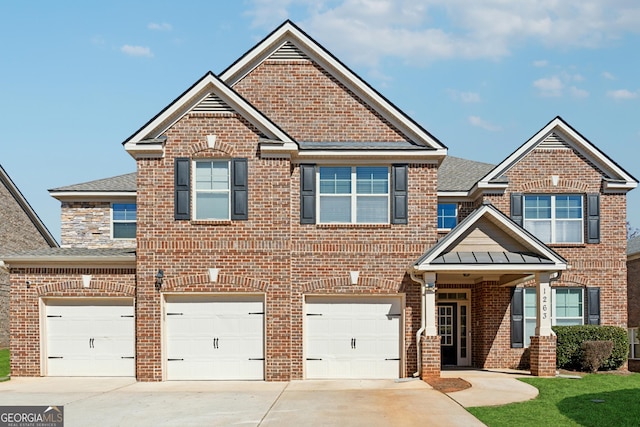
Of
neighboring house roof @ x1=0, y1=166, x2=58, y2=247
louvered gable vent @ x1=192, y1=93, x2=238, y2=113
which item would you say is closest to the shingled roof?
louvered gable vent @ x1=192, y1=93, x2=238, y2=113

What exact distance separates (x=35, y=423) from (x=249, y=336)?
649 centimetres

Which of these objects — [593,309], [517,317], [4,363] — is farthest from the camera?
[4,363]

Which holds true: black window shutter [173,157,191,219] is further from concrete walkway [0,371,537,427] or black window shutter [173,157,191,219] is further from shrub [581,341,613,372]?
shrub [581,341,613,372]

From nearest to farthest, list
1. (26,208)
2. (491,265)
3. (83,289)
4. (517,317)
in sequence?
(491,265), (83,289), (517,317), (26,208)

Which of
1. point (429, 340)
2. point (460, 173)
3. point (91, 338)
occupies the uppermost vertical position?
point (460, 173)

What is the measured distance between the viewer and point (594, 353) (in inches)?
765

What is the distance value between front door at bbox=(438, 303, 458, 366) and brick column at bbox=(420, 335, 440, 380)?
430cm

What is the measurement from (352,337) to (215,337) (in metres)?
3.70

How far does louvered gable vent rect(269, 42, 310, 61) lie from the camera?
19.8m

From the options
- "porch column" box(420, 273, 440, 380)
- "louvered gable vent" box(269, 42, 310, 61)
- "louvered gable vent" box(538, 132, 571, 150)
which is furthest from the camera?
"louvered gable vent" box(538, 132, 571, 150)

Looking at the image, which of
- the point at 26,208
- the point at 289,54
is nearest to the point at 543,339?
the point at 289,54

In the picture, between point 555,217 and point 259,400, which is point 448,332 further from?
point 259,400

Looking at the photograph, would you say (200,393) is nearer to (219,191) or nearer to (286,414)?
(286,414)

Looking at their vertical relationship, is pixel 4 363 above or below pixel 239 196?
below
